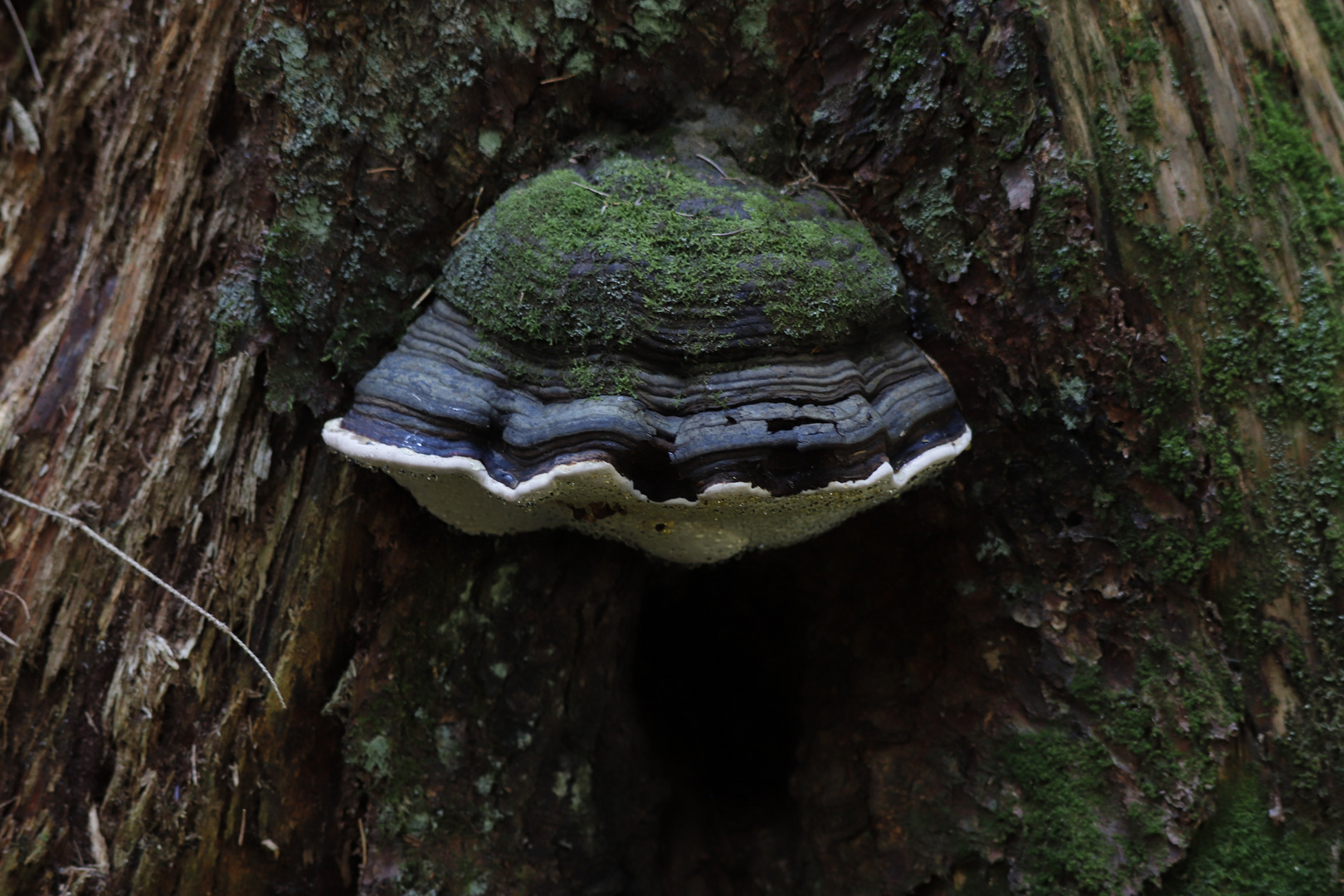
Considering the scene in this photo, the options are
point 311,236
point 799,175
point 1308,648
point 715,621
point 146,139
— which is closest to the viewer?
point 1308,648

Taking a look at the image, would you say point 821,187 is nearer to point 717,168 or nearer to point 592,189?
point 717,168

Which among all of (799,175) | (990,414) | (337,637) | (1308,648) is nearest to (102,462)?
(337,637)

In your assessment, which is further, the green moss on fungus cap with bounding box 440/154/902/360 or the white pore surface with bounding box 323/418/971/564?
the green moss on fungus cap with bounding box 440/154/902/360

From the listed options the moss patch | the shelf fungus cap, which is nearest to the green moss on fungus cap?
the shelf fungus cap

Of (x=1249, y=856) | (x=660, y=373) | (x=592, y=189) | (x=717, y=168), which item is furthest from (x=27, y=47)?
(x=1249, y=856)

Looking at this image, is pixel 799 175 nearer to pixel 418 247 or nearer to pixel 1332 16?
pixel 418 247

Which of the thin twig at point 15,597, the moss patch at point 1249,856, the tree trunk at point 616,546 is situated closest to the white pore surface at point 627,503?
the tree trunk at point 616,546

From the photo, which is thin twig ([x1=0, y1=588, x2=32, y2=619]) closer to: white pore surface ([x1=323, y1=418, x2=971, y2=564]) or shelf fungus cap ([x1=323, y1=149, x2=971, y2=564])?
white pore surface ([x1=323, y1=418, x2=971, y2=564])
